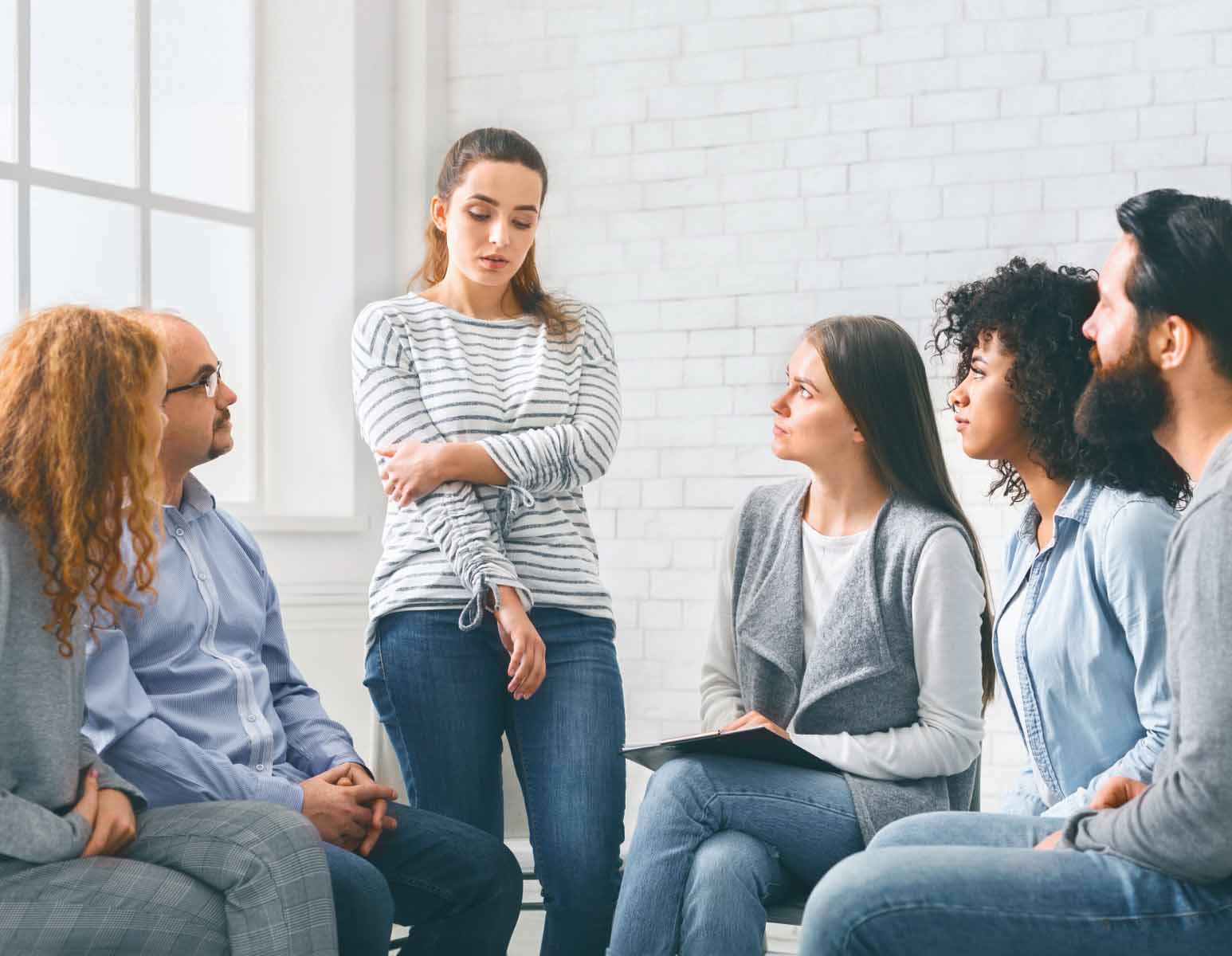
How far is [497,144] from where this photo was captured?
2506 mm

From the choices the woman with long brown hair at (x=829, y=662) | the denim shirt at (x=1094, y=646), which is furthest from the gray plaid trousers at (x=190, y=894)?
the denim shirt at (x=1094, y=646)

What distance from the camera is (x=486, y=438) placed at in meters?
2.41

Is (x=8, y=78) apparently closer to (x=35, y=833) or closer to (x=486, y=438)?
(x=486, y=438)

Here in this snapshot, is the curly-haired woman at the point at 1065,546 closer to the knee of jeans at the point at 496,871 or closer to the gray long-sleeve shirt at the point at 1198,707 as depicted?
the gray long-sleeve shirt at the point at 1198,707

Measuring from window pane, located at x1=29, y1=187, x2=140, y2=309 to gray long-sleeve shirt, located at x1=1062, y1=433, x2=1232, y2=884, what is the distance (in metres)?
2.92

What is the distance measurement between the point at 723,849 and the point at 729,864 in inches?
1.0

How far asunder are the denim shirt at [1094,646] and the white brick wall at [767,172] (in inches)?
79.3

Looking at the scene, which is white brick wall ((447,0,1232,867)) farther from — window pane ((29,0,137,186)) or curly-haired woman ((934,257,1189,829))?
curly-haired woman ((934,257,1189,829))

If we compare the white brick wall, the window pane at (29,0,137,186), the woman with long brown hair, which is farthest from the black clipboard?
the window pane at (29,0,137,186)

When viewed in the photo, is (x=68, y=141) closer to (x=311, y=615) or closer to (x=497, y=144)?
(x=311, y=615)

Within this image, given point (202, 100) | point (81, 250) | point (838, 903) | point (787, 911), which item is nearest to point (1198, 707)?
point (838, 903)

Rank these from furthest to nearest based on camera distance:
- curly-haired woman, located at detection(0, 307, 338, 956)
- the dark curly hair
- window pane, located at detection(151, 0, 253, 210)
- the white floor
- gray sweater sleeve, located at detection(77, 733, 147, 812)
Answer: window pane, located at detection(151, 0, 253, 210)
the white floor
the dark curly hair
gray sweater sleeve, located at detection(77, 733, 147, 812)
curly-haired woman, located at detection(0, 307, 338, 956)

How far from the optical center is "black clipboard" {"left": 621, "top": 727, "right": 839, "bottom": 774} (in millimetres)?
2035

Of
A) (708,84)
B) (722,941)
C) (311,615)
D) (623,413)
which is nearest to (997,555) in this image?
(623,413)
